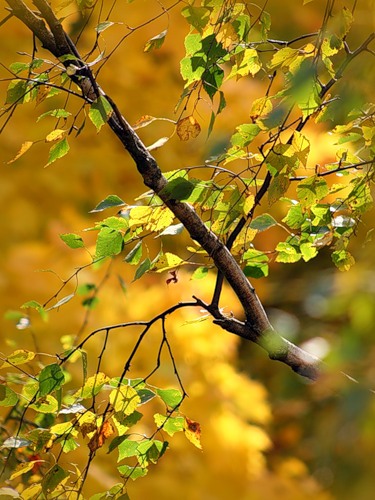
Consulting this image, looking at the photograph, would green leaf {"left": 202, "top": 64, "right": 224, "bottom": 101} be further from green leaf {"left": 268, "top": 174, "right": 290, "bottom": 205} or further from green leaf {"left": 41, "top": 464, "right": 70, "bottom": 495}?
green leaf {"left": 41, "top": 464, "right": 70, "bottom": 495}

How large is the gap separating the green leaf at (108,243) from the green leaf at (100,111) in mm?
106

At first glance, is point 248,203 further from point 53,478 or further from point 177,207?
point 53,478

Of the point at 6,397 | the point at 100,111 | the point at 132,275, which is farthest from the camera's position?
the point at 132,275

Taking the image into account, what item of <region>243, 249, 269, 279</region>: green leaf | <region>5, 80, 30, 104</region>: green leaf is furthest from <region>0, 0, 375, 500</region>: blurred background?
<region>5, 80, 30, 104</region>: green leaf

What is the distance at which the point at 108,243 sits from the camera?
2.45 ft

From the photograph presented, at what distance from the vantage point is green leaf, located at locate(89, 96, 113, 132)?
0.68 metres

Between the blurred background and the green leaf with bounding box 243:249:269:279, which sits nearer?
the green leaf with bounding box 243:249:269:279

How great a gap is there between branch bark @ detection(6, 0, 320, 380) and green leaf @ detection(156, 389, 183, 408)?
0.07m

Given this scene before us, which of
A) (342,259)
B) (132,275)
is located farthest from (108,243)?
(132,275)

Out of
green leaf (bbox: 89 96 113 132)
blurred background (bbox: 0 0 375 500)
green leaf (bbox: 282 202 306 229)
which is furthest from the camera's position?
blurred background (bbox: 0 0 375 500)

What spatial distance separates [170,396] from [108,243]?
0.48ft

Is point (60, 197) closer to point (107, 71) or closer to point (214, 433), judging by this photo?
point (107, 71)

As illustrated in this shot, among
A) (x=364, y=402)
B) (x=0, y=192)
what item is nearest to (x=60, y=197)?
(x=0, y=192)

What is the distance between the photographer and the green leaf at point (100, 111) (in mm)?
678
